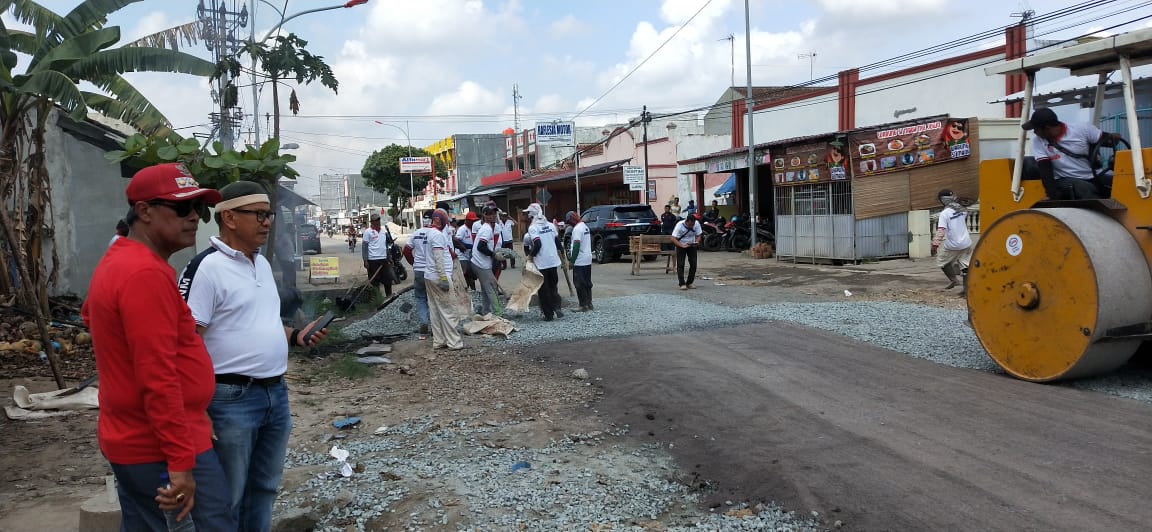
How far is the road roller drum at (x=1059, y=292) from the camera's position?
5.88 metres

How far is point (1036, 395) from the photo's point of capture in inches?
239

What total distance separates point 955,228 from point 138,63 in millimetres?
11554

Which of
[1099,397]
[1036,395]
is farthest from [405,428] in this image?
[1099,397]

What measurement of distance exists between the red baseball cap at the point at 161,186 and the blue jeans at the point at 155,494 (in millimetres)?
891

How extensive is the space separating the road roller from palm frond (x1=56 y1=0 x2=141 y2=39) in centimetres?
974

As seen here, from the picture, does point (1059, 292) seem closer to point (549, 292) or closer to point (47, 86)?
point (549, 292)

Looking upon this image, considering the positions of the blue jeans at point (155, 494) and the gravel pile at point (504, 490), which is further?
A: the gravel pile at point (504, 490)

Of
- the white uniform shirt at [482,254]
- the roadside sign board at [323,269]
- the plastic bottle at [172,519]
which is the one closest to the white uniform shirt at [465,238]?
the white uniform shirt at [482,254]

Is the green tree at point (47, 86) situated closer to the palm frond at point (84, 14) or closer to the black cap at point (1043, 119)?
the palm frond at point (84, 14)

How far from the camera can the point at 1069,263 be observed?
6.06 meters

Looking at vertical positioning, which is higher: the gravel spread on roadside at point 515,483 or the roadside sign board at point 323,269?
the roadside sign board at point 323,269

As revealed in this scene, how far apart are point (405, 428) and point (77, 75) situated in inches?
254

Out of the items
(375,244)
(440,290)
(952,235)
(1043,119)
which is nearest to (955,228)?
(952,235)

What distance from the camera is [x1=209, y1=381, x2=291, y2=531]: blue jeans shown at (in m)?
2.99
